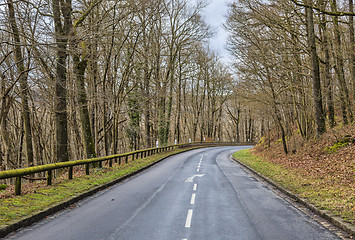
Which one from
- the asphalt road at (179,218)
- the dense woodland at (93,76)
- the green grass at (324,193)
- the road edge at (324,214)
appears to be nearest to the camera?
the asphalt road at (179,218)

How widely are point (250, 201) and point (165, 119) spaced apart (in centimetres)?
2360

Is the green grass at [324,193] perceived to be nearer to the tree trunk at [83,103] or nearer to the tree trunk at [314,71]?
the tree trunk at [314,71]

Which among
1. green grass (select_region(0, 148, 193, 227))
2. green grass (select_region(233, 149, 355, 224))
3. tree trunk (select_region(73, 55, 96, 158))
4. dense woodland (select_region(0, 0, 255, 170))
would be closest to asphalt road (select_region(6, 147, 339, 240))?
green grass (select_region(0, 148, 193, 227))

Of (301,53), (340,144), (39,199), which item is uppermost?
(301,53)

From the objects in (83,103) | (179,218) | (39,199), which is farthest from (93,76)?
(179,218)

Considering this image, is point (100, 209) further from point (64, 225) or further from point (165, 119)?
point (165, 119)

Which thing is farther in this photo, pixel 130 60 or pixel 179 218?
pixel 130 60

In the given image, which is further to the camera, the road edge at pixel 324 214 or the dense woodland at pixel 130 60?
the dense woodland at pixel 130 60

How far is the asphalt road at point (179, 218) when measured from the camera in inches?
220

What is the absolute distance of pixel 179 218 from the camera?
6707 mm

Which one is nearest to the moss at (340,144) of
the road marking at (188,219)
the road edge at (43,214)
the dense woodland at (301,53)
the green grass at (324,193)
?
the dense woodland at (301,53)

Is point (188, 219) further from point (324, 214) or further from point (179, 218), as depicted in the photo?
point (324, 214)

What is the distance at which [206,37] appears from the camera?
1299 inches

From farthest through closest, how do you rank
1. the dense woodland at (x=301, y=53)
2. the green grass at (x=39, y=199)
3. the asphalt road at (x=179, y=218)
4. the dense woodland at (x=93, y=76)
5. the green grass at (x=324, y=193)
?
the dense woodland at (x=301, y=53) < the dense woodland at (x=93, y=76) < the green grass at (x=324, y=193) < the green grass at (x=39, y=199) < the asphalt road at (x=179, y=218)
